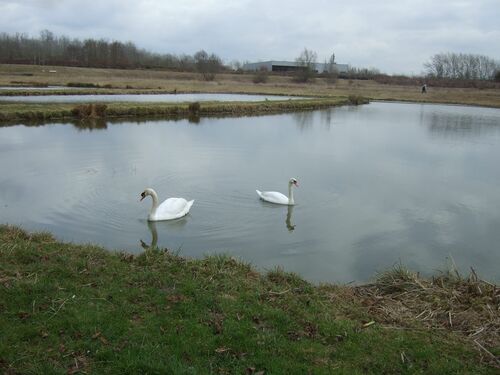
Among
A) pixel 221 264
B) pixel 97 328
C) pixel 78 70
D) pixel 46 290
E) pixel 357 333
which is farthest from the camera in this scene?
pixel 78 70

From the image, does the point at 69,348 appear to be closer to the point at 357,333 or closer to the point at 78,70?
the point at 357,333

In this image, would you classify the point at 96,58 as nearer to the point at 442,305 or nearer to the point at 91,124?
the point at 91,124

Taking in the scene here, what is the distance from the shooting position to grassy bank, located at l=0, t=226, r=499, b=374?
4.02 meters

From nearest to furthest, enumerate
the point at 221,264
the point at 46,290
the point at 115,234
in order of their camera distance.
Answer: the point at 46,290 → the point at 221,264 → the point at 115,234

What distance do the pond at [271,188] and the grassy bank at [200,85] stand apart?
73.8ft

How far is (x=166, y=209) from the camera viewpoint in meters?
9.67

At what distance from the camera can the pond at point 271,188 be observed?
8469 mm

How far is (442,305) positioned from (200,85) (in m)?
58.8

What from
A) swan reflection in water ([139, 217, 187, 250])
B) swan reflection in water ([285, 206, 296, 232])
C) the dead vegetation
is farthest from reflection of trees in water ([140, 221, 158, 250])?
the dead vegetation

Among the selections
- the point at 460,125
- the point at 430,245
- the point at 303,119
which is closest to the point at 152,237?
the point at 430,245

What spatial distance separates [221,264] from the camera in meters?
6.33

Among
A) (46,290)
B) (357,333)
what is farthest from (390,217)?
(46,290)

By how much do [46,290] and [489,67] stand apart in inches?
4683

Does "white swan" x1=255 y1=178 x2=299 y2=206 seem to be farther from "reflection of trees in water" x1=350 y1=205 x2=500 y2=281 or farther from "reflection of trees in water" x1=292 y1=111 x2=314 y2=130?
"reflection of trees in water" x1=292 y1=111 x2=314 y2=130
